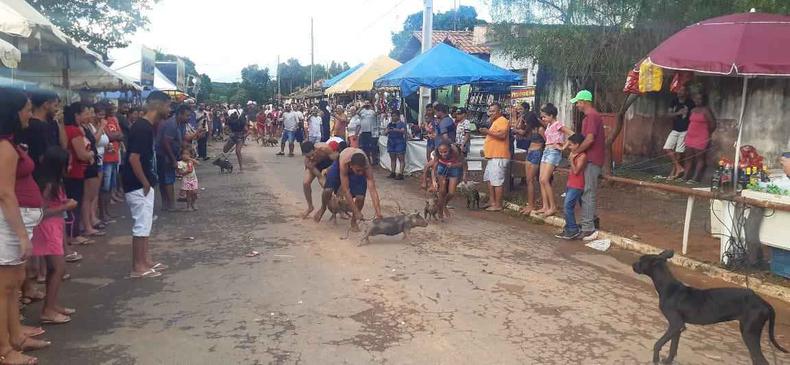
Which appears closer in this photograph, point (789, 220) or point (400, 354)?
point (400, 354)

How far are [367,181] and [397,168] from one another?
7.08m

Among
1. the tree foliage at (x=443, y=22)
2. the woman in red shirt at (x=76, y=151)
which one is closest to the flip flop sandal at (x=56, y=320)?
the woman in red shirt at (x=76, y=151)

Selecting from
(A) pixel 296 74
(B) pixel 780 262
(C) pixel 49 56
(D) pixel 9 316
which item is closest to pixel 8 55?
(D) pixel 9 316

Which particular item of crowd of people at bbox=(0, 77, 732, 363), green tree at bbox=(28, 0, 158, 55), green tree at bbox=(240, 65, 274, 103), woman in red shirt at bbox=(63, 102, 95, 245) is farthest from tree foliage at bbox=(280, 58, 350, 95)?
woman in red shirt at bbox=(63, 102, 95, 245)

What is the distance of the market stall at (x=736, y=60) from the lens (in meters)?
6.21

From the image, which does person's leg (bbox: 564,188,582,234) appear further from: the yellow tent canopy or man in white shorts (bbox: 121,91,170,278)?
the yellow tent canopy

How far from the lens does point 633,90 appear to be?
397 inches

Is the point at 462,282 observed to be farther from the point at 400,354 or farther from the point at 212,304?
the point at 212,304

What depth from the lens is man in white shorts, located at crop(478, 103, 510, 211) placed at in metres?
10.0

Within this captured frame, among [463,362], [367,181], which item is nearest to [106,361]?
[463,362]

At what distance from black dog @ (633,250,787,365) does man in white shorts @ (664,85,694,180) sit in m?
9.17

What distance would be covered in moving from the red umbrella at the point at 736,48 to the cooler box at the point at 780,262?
1.05 metres

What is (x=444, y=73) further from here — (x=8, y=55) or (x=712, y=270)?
(x=8, y=55)

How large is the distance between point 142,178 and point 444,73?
9.30 meters
